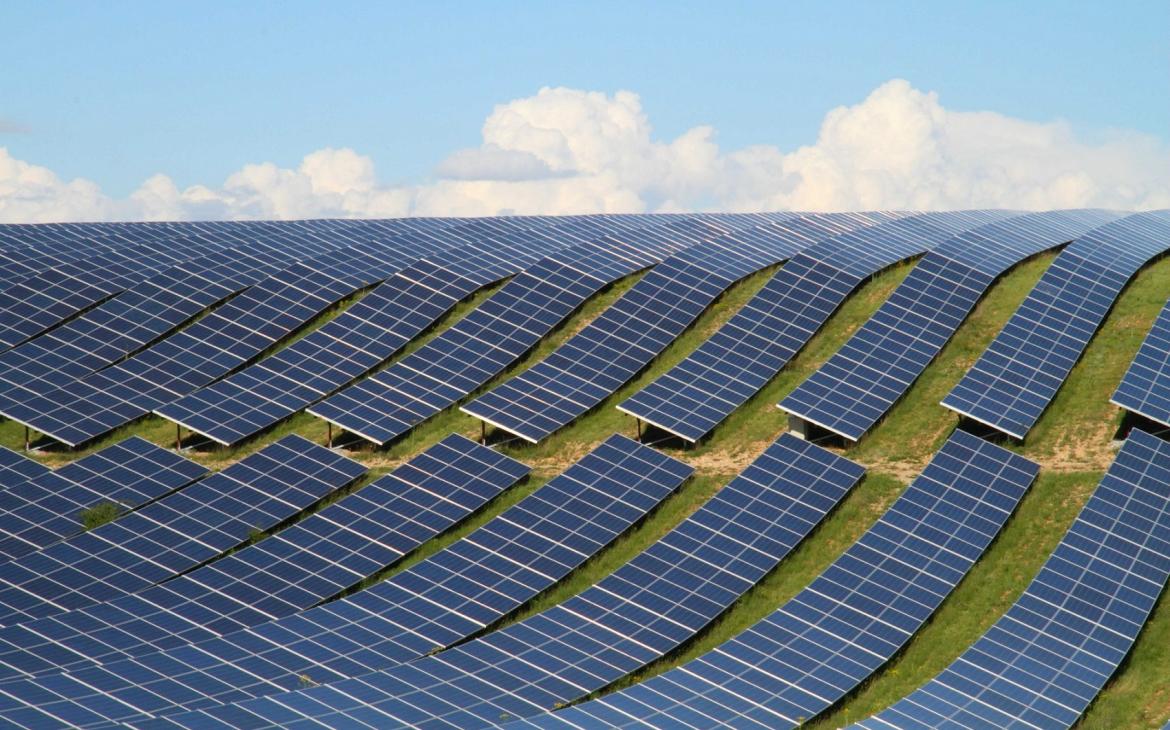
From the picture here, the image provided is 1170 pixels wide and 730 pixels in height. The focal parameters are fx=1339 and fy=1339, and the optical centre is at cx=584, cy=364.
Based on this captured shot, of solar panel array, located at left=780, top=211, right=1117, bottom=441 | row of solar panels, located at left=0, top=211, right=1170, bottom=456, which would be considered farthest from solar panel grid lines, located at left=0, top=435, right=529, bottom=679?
solar panel array, located at left=780, top=211, right=1117, bottom=441

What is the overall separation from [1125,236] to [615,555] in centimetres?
4191

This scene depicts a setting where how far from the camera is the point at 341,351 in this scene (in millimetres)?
64500

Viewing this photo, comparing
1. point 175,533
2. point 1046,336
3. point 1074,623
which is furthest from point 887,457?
point 175,533

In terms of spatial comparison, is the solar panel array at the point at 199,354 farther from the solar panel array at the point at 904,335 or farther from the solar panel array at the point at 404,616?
the solar panel array at the point at 904,335

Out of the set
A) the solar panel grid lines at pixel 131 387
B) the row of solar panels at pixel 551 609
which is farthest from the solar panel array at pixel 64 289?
the row of solar panels at pixel 551 609

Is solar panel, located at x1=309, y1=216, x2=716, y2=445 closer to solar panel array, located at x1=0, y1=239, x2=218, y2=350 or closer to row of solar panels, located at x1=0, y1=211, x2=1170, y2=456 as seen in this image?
row of solar panels, located at x1=0, y1=211, x2=1170, y2=456

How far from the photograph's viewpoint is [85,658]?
3853cm

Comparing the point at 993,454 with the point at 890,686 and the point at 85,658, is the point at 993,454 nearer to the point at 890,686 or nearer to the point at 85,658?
the point at 890,686

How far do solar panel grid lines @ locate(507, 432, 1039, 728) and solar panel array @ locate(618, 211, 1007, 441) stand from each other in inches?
390

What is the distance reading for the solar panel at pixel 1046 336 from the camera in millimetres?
53938

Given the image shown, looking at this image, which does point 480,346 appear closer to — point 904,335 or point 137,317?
point 904,335

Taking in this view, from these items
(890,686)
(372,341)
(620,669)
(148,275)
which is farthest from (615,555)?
(148,275)

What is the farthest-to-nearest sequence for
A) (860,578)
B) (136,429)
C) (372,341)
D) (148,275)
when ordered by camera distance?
(148,275) → (372,341) → (136,429) → (860,578)

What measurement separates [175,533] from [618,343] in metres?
22.3
